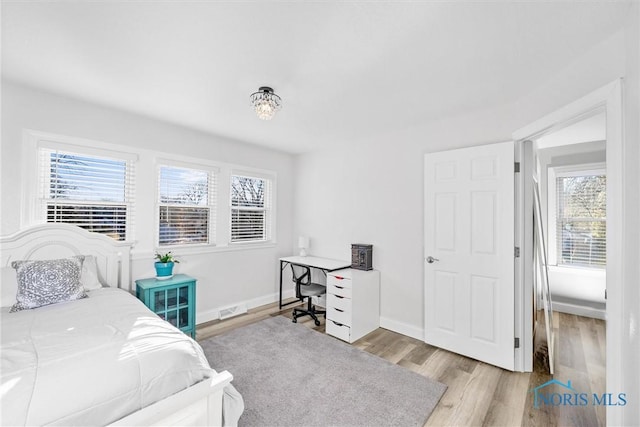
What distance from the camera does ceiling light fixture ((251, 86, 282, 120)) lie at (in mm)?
2139

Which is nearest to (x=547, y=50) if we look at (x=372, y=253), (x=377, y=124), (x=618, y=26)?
(x=618, y=26)

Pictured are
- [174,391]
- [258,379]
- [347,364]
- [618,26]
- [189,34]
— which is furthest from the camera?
[347,364]

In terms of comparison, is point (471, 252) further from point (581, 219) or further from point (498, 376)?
point (581, 219)

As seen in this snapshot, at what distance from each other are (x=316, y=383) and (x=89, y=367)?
1623 millimetres

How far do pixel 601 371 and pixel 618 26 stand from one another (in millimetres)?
2718

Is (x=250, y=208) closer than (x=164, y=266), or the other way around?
(x=164, y=266)

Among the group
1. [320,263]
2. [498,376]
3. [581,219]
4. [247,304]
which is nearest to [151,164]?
[247,304]

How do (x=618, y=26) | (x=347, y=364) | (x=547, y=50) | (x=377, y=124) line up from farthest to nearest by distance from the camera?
(x=377, y=124), (x=347, y=364), (x=547, y=50), (x=618, y=26)

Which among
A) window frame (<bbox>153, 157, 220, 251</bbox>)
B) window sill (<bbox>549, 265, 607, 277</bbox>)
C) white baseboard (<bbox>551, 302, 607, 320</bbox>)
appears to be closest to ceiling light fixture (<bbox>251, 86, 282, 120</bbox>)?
window frame (<bbox>153, 157, 220, 251</bbox>)

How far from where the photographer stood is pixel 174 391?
4.13 feet

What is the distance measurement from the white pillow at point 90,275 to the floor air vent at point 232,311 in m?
1.51

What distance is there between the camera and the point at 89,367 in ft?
3.76

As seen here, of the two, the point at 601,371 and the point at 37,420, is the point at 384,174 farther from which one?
the point at 37,420

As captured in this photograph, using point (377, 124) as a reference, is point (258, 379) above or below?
below
